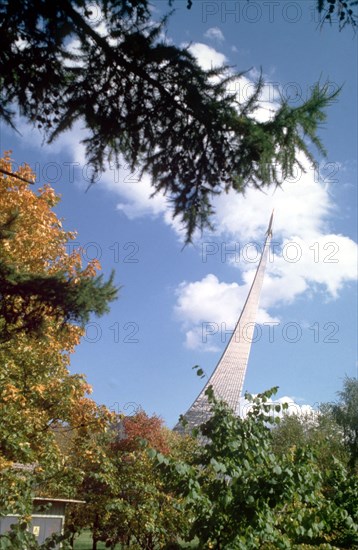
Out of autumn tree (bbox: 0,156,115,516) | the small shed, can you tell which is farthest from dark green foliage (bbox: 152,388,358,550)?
the small shed

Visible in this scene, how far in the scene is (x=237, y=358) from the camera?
65.7 metres

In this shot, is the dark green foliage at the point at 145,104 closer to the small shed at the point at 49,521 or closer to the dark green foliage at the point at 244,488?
the dark green foliage at the point at 244,488

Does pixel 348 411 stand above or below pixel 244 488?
above

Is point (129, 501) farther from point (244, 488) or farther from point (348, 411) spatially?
point (348, 411)

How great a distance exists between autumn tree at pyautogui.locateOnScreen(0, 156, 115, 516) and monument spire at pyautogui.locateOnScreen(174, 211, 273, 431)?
36778mm

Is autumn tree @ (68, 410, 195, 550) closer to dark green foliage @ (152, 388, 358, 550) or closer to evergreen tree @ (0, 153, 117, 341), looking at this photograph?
evergreen tree @ (0, 153, 117, 341)

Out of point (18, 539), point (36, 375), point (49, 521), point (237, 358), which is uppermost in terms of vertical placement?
point (237, 358)

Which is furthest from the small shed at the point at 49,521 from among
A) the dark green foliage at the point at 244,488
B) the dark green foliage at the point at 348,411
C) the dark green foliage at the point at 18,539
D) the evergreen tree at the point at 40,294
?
the dark green foliage at the point at 348,411

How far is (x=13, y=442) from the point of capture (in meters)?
11.2

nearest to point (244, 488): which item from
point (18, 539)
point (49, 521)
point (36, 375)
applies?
point (18, 539)

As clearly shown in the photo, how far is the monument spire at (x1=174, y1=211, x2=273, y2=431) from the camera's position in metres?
56.4

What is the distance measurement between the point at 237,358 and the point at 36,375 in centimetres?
5433

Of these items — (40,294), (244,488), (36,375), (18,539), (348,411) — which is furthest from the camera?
(348,411)

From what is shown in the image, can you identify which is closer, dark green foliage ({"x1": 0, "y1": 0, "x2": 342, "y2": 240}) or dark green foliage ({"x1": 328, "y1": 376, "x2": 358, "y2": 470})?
dark green foliage ({"x1": 0, "y1": 0, "x2": 342, "y2": 240})
